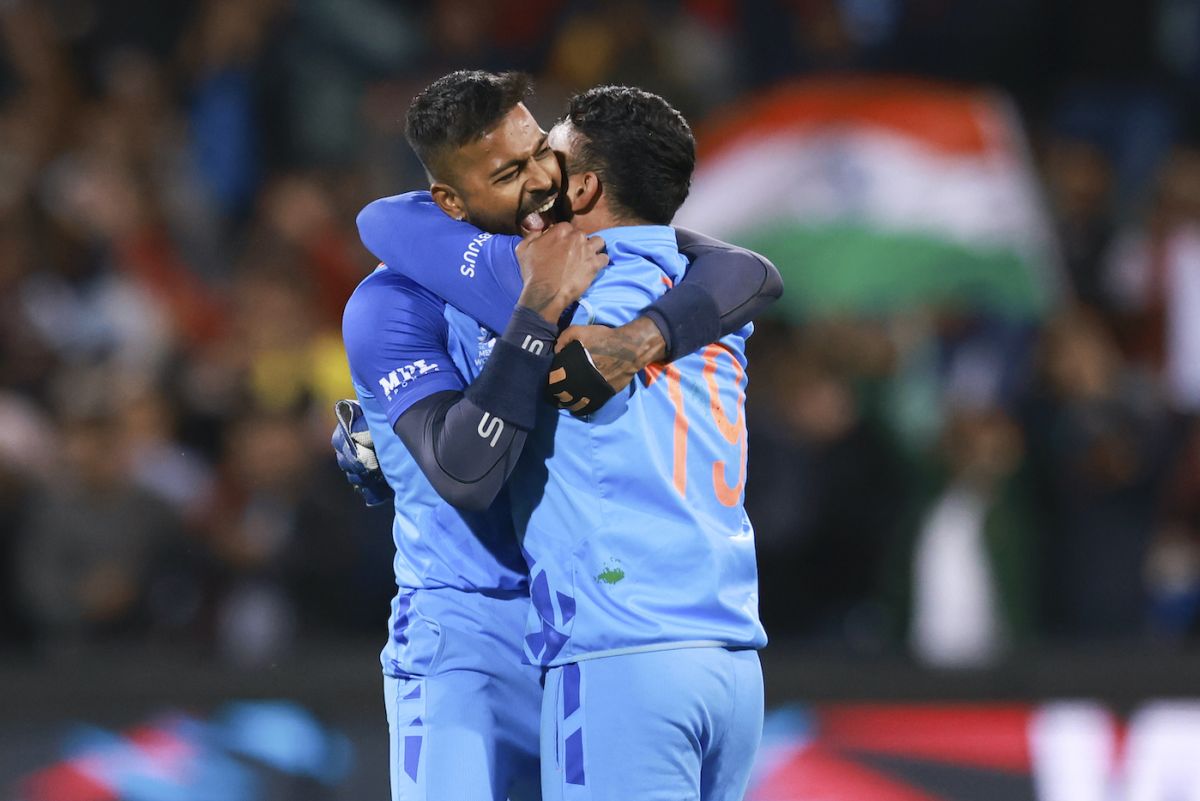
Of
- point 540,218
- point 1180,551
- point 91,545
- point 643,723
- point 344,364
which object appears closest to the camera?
point 643,723

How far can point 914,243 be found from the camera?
8.66 metres

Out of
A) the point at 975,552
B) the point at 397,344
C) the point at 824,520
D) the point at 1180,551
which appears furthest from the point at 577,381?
the point at 1180,551

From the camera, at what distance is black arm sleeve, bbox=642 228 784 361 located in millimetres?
3416

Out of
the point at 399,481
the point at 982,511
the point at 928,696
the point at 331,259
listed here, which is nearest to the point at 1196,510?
the point at 982,511

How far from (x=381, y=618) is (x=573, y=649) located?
13.4 feet

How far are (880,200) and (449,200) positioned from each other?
17.7 feet

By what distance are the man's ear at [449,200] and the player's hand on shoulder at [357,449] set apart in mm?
455

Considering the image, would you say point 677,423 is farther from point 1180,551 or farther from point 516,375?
point 1180,551

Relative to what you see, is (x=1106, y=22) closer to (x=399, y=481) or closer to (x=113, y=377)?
(x=113, y=377)

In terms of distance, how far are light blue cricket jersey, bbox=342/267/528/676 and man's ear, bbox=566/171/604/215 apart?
0.32 metres

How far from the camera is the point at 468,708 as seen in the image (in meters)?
3.58

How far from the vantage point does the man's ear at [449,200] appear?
3.74 metres

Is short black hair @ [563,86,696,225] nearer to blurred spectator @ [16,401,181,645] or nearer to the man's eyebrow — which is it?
the man's eyebrow

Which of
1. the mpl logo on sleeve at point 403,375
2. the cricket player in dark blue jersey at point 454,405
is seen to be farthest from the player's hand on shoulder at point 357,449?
the mpl logo on sleeve at point 403,375
